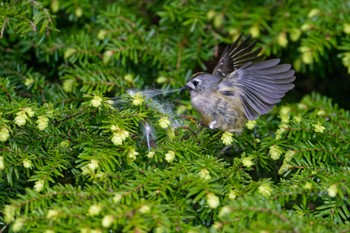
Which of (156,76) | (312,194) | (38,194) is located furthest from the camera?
(156,76)

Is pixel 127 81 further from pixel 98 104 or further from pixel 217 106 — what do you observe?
pixel 98 104

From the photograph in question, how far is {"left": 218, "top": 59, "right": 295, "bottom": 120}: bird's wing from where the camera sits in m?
2.57

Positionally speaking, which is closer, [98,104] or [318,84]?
[98,104]

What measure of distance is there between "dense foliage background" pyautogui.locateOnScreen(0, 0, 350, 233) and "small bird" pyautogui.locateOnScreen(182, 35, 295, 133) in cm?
8

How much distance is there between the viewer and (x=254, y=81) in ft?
8.80

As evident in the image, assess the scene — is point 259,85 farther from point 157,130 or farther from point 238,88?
point 157,130

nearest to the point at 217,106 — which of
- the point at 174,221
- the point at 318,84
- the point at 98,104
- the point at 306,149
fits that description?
the point at 306,149

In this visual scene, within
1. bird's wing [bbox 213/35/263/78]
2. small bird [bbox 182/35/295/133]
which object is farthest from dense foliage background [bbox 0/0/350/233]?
bird's wing [bbox 213/35/263/78]

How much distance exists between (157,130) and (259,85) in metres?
0.57

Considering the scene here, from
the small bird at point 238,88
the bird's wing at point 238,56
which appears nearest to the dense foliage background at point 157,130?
the small bird at point 238,88

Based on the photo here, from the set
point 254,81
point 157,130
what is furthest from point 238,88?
point 157,130

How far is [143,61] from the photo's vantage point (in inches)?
132

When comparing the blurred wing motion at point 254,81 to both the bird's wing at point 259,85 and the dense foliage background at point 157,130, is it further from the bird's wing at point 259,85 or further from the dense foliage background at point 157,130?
the dense foliage background at point 157,130

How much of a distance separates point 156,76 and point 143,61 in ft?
0.56
